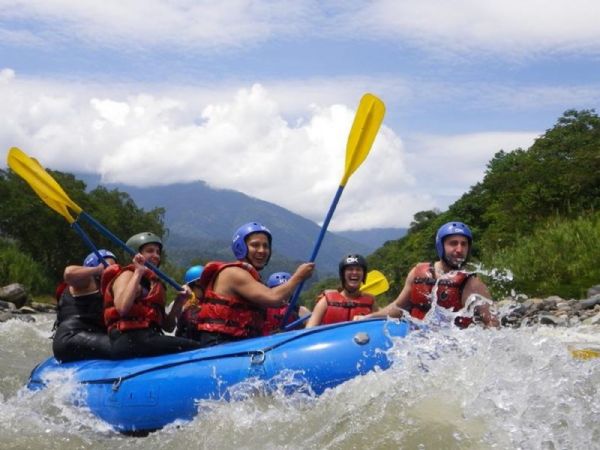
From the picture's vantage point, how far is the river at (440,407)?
421 centimetres

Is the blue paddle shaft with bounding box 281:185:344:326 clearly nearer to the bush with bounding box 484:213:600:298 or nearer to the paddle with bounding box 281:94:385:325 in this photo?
the paddle with bounding box 281:94:385:325

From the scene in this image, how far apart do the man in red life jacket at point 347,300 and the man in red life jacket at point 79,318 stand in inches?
77.4

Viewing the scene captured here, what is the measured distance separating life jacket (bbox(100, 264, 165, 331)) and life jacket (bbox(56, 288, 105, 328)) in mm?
403

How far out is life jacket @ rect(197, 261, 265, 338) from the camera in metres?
5.65

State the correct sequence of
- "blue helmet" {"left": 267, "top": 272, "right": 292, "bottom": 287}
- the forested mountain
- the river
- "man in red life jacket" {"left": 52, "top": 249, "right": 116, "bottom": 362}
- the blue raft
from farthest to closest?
the forested mountain
"blue helmet" {"left": 267, "top": 272, "right": 292, "bottom": 287}
"man in red life jacket" {"left": 52, "top": 249, "right": 116, "bottom": 362}
the blue raft
the river

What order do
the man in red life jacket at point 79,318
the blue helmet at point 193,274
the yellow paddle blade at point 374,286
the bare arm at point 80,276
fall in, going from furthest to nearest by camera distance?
the yellow paddle blade at point 374,286 → the blue helmet at point 193,274 → the bare arm at point 80,276 → the man in red life jacket at point 79,318

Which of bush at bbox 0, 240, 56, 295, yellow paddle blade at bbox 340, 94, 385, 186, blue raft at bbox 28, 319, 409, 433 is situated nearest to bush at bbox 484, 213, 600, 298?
yellow paddle blade at bbox 340, 94, 385, 186

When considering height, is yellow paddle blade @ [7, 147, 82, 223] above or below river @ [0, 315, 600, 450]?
above

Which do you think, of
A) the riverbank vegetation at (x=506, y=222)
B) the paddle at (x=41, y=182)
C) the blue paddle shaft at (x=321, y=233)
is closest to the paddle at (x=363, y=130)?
the blue paddle shaft at (x=321, y=233)

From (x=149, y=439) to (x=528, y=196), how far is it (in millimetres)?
22498

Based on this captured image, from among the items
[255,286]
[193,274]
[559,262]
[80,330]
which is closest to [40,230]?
[559,262]

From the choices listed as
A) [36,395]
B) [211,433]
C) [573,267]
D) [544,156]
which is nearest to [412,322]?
[211,433]

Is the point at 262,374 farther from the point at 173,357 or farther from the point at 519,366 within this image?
the point at 519,366

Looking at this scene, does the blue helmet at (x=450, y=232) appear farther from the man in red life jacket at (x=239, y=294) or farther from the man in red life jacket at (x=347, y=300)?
the man in red life jacket at (x=347, y=300)
